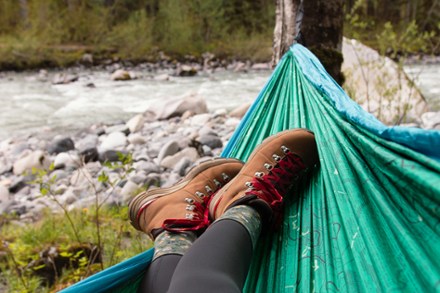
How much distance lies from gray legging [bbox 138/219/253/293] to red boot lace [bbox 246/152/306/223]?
0.13 metres

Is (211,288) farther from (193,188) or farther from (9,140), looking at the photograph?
(9,140)

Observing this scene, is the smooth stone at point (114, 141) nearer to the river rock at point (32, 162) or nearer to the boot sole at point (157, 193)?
the river rock at point (32, 162)

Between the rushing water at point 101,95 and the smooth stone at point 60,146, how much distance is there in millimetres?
995

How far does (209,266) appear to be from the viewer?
81 cm

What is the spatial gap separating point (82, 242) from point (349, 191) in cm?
133

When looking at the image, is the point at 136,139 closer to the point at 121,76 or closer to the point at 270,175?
the point at 270,175

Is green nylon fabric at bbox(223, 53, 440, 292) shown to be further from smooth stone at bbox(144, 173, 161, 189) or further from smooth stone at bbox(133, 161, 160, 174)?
smooth stone at bbox(133, 161, 160, 174)

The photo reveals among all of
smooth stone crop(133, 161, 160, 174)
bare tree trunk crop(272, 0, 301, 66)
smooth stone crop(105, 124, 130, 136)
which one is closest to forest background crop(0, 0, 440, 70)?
smooth stone crop(105, 124, 130, 136)

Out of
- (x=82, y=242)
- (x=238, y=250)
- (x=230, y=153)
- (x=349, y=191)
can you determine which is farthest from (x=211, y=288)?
(x=82, y=242)

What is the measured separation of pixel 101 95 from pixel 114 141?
300 cm

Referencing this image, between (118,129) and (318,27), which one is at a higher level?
(318,27)

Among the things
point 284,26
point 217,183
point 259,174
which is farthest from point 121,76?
point 259,174

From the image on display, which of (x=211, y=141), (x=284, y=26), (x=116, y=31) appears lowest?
(x=211, y=141)

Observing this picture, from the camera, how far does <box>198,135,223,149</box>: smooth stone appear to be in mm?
3711
